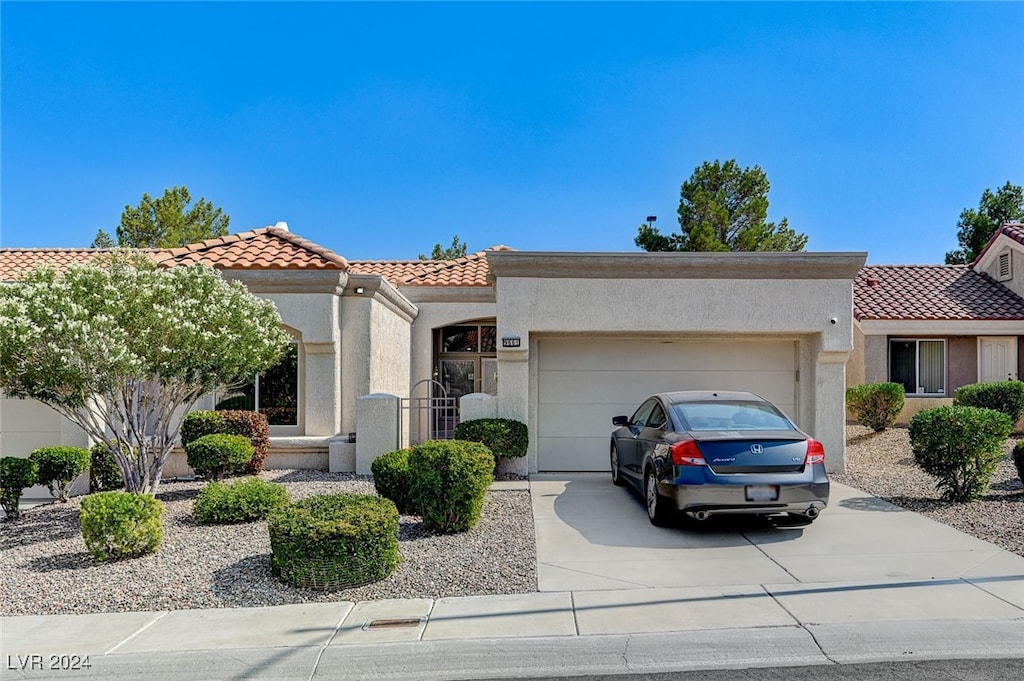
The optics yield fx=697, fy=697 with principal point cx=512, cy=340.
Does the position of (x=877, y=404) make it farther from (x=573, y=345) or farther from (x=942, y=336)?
(x=573, y=345)

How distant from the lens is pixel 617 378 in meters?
11.7

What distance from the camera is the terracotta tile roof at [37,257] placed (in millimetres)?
14977

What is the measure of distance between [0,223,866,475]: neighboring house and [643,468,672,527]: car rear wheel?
10.5 ft

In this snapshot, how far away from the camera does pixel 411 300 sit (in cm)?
1638

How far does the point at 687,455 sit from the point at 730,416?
3.55 feet

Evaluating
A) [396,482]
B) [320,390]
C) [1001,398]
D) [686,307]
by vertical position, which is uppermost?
[686,307]

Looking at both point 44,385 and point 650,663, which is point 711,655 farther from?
point 44,385

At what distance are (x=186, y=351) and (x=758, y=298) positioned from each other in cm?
830

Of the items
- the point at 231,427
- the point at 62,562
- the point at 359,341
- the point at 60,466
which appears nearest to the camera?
the point at 62,562

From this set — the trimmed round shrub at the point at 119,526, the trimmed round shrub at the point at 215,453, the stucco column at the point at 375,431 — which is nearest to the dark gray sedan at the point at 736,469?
the stucco column at the point at 375,431

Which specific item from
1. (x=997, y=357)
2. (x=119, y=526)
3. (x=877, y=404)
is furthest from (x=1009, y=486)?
(x=119, y=526)

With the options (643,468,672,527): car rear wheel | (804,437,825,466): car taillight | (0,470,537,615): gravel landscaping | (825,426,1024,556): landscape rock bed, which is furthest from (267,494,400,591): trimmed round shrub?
(825,426,1024,556): landscape rock bed

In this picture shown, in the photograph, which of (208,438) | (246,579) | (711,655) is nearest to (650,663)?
(711,655)

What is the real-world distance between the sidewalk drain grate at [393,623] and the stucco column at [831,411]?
8197 millimetres
